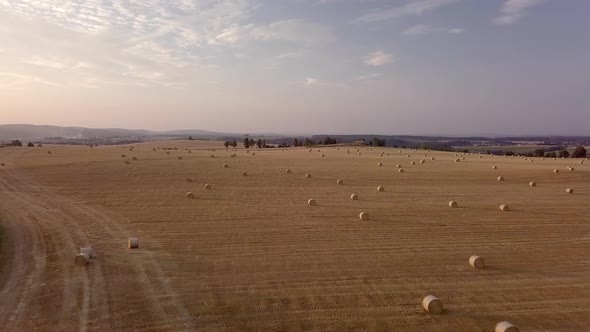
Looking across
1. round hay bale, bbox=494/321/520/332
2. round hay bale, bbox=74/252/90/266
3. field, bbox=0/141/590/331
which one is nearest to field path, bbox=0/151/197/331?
field, bbox=0/141/590/331

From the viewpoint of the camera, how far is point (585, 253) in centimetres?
1229

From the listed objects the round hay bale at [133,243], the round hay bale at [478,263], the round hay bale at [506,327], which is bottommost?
the round hay bale at [506,327]

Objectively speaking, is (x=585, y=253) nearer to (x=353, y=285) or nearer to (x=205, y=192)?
(x=353, y=285)

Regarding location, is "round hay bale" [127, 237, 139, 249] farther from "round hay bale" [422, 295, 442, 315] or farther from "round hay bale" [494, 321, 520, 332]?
"round hay bale" [494, 321, 520, 332]

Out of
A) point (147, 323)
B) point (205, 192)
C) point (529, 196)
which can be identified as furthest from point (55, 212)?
point (529, 196)

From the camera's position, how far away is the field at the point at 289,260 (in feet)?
27.5

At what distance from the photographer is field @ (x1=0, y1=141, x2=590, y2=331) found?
8367 mm

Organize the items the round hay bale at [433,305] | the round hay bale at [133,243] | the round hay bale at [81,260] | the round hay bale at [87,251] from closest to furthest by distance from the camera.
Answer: the round hay bale at [433,305] → the round hay bale at [81,260] → the round hay bale at [87,251] → the round hay bale at [133,243]

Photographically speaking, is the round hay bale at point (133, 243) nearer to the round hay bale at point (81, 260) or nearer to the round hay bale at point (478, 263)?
the round hay bale at point (81, 260)

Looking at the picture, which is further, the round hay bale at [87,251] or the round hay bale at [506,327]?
the round hay bale at [87,251]

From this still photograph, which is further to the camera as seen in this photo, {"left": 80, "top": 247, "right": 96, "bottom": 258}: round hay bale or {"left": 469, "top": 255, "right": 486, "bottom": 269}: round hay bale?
{"left": 80, "top": 247, "right": 96, "bottom": 258}: round hay bale

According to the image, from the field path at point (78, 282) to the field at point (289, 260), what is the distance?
1.6 inches

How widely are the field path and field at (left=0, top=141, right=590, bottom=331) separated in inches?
1.6

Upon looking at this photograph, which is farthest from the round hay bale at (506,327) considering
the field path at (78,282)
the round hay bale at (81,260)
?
the round hay bale at (81,260)
